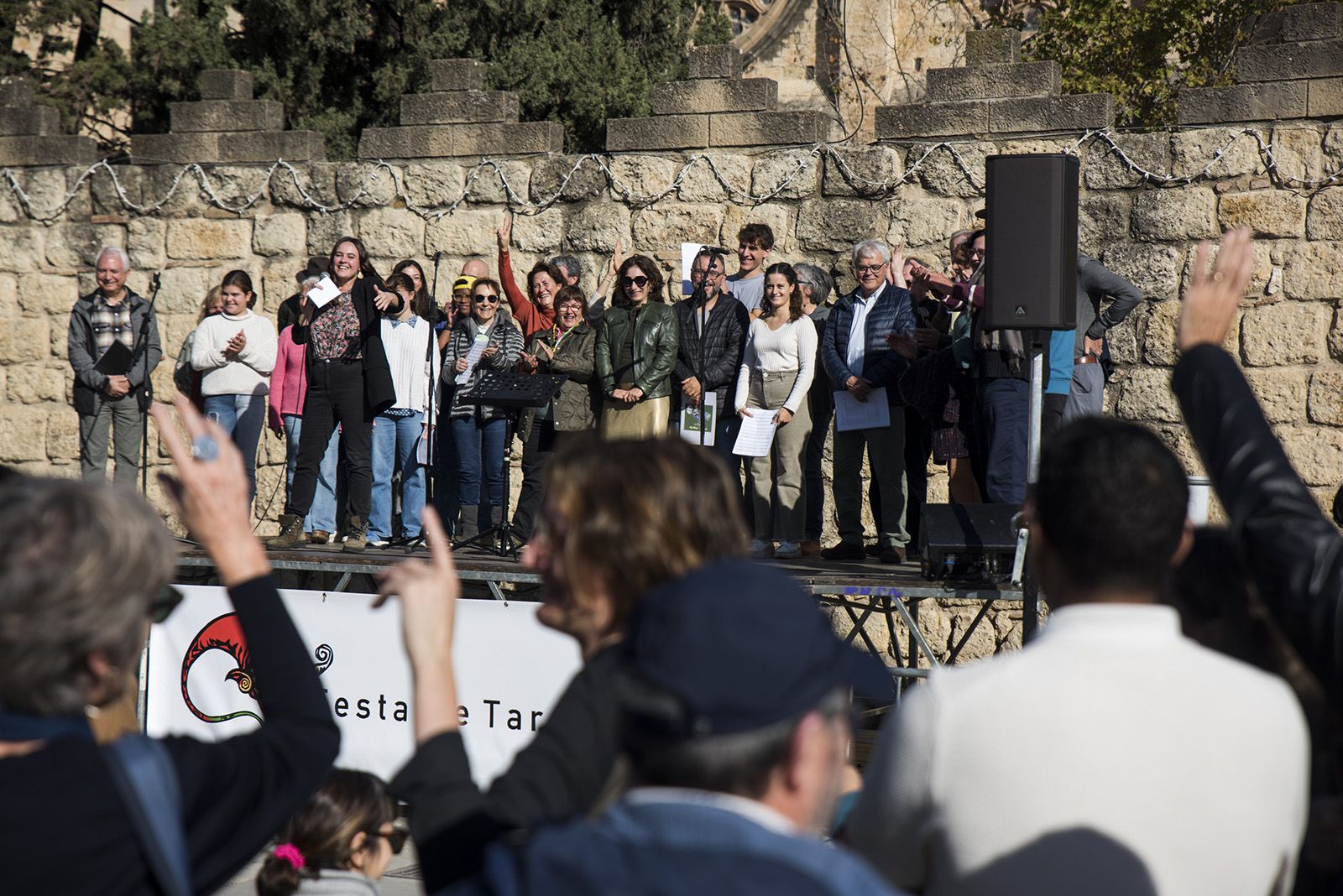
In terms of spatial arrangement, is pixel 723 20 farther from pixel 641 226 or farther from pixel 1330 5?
pixel 1330 5

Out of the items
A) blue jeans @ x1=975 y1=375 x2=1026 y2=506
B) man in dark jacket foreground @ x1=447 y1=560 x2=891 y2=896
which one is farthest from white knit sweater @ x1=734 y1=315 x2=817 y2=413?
man in dark jacket foreground @ x1=447 y1=560 x2=891 y2=896

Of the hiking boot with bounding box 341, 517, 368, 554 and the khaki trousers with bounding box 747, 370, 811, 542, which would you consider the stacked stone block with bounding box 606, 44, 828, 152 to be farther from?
the hiking boot with bounding box 341, 517, 368, 554

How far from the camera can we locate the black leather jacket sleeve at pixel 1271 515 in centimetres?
191

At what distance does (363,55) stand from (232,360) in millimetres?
8353

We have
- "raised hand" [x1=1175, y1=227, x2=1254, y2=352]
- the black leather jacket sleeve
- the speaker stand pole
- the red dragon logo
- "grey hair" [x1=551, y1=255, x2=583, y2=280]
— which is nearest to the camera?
the black leather jacket sleeve

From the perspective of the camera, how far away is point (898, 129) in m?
9.30

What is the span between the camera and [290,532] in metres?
8.61

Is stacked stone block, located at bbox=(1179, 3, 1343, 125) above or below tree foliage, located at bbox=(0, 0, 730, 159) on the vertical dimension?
below

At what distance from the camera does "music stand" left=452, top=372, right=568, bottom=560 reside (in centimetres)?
774

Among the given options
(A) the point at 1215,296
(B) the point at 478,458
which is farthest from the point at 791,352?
(A) the point at 1215,296

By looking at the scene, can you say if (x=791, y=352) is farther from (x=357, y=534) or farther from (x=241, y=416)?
(x=241, y=416)

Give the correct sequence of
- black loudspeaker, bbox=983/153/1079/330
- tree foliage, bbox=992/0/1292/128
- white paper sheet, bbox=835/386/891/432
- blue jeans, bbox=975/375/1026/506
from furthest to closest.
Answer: tree foliage, bbox=992/0/1292/128, white paper sheet, bbox=835/386/891/432, blue jeans, bbox=975/375/1026/506, black loudspeaker, bbox=983/153/1079/330

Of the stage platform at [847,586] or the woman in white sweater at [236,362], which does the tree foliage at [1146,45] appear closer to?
the stage platform at [847,586]

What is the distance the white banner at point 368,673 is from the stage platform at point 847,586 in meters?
0.51
